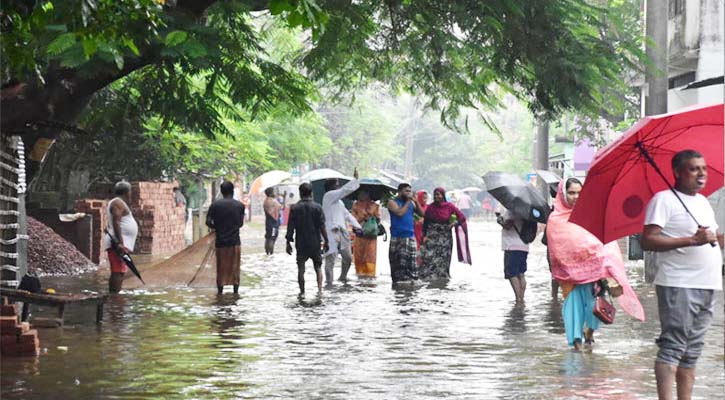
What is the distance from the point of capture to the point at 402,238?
22078 mm

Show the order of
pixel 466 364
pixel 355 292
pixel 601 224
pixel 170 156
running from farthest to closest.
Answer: pixel 170 156
pixel 355 292
pixel 466 364
pixel 601 224

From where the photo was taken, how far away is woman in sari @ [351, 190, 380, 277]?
23297 millimetres

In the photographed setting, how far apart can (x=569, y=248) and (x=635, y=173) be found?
352cm

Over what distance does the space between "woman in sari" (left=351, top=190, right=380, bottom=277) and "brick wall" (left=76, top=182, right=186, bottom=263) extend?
264 inches

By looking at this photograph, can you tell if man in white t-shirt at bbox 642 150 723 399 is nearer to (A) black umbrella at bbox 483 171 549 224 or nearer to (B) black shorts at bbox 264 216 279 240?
(A) black umbrella at bbox 483 171 549 224

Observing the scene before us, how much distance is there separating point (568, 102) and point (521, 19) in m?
1.32

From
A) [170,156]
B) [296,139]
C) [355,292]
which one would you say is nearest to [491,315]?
[355,292]

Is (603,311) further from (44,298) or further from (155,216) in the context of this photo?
(155,216)

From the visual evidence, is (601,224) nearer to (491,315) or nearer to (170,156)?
(491,315)

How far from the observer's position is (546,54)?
15617mm

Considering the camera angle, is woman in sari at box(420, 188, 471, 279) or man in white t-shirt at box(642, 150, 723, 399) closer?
man in white t-shirt at box(642, 150, 723, 399)

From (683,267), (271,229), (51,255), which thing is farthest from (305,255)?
(271,229)

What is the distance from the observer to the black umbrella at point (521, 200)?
703 inches

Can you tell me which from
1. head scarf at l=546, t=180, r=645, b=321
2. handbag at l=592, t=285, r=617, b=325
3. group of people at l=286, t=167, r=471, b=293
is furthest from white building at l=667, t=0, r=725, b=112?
handbag at l=592, t=285, r=617, b=325
